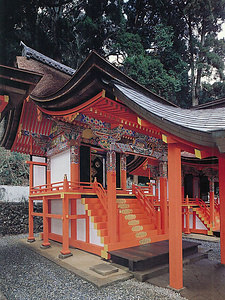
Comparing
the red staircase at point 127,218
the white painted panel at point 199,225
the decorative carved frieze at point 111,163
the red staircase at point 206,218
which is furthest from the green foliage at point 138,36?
the decorative carved frieze at point 111,163

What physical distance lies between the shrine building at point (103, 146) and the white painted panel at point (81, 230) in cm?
7

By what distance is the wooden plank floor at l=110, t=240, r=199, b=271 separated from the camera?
628cm

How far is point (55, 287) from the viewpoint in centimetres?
545

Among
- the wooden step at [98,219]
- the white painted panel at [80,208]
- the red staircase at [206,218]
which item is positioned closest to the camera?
the wooden step at [98,219]

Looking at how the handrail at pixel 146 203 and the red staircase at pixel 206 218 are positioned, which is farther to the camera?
the red staircase at pixel 206 218

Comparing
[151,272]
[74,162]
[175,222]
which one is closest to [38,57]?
[74,162]

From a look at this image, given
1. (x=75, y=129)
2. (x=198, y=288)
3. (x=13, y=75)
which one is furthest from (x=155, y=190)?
(x=13, y=75)

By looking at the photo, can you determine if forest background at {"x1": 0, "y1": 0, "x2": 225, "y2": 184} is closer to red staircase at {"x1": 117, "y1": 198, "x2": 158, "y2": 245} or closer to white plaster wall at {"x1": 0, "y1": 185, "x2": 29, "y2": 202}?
white plaster wall at {"x1": 0, "y1": 185, "x2": 29, "y2": 202}

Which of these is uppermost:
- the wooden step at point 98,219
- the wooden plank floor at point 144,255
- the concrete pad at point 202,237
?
the wooden step at point 98,219

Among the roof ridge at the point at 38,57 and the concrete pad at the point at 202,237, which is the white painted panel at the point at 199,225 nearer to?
the concrete pad at the point at 202,237

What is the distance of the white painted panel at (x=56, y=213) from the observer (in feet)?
33.7

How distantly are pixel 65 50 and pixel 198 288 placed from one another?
24.7 m

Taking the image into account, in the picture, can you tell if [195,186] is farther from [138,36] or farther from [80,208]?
[138,36]

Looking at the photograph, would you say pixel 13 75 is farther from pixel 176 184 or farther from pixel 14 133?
pixel 14 133
